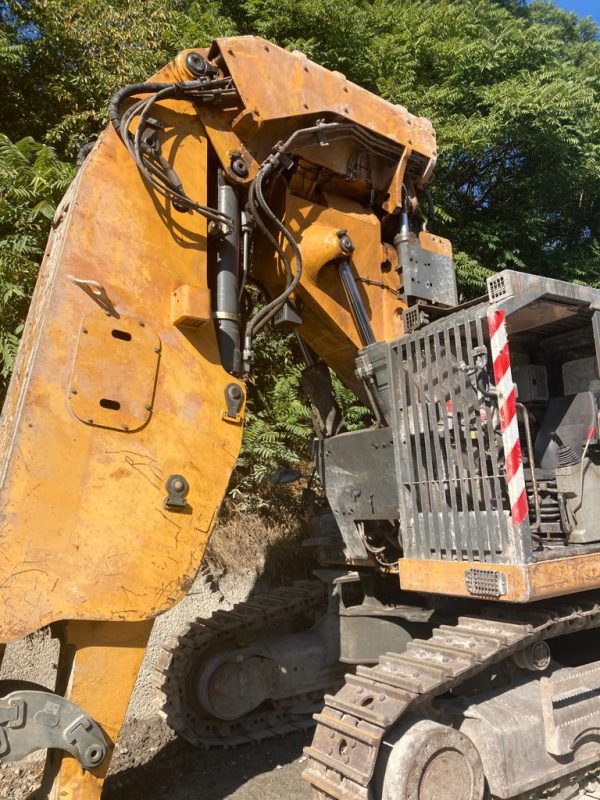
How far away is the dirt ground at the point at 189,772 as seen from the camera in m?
3.81

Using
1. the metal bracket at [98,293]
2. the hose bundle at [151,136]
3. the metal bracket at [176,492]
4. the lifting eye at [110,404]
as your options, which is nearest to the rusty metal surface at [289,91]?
the hose bundle at [151,136]

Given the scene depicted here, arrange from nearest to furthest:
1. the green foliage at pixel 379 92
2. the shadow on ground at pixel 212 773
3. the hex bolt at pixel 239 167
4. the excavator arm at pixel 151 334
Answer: the excavator arm at pixel 151 334 → the hex bolt at pixel 239 167 → the shadow on ground at pixel 212 773 → the green foliage at pixel 379 92

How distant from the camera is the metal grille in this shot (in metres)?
3.23

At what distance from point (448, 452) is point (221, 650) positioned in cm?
238

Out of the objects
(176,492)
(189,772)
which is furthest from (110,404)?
(189,772)

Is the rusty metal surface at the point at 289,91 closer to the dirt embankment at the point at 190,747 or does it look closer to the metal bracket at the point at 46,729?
the metal bracket at the point at 46,729

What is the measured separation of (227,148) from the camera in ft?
11.6

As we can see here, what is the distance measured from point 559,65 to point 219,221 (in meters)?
10.5

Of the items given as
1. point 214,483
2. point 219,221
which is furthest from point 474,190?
point 214,483

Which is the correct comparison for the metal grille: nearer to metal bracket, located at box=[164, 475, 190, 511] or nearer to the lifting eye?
metal bracket, located at box=[164, 475, 190, 511]

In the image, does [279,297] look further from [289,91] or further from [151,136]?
[289,91]

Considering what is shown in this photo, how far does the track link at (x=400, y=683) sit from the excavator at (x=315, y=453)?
0.02 metres

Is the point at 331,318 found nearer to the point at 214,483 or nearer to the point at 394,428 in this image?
the point at 394,428

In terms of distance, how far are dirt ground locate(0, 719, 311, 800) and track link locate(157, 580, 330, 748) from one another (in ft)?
0.31
